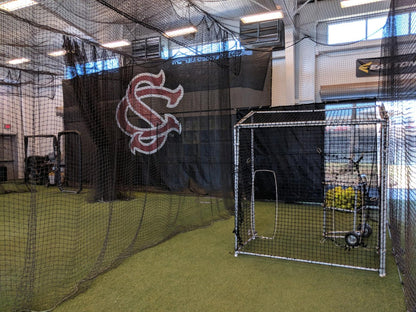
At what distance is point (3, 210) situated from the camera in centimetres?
505

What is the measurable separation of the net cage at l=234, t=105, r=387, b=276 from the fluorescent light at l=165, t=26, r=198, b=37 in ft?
5.16

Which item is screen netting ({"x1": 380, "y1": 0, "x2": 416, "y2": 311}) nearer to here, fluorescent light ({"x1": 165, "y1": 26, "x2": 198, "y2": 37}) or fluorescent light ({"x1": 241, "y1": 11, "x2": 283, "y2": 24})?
fluorescent light ({"x1": 165, "y1": 26, "x2": 198, "y2": 37})

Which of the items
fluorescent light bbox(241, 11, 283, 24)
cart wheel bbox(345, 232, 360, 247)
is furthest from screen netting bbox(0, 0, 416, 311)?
fluorescent light bbox(241, 11, 283, 24)

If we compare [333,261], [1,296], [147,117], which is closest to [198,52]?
[147,117]

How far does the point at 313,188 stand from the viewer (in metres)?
5.02

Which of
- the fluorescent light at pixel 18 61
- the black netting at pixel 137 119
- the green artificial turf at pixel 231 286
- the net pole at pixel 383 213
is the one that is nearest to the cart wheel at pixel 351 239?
the green artificial turf at pixel 231 286

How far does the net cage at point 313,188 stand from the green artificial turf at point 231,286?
0.20 metres

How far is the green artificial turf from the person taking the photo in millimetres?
1992

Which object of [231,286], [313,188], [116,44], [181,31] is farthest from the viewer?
[313,188]

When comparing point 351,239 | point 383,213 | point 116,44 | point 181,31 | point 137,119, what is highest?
point 181,31

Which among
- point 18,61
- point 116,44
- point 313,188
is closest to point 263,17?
point 116,44

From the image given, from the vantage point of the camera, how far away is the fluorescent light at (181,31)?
12.9 ft

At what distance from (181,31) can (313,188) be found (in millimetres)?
3333

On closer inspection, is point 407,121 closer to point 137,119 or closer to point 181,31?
point 181,31
